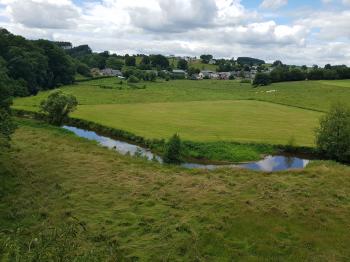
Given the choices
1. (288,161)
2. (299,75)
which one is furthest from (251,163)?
(299,75)

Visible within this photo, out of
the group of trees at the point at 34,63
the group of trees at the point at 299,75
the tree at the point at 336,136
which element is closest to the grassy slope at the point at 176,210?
the tree at the point at 336,136

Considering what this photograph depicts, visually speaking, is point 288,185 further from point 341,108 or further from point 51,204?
point 341,108

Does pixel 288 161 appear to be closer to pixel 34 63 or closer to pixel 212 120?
pixel 212 120

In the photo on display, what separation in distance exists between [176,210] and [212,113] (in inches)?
2073

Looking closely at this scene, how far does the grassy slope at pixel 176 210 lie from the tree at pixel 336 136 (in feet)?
36.6

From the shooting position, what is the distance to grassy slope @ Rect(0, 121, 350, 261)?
2183 cm

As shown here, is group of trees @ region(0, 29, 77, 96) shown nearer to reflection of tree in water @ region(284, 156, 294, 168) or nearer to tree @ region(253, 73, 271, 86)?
reflection of tree in water @ region(284, 156, 294, 168)

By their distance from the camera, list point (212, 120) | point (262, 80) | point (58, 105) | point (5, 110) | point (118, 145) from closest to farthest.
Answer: point (5, 110) < point (118, 145) < point (58, 105) < point (212, 120) < point (262, 80)

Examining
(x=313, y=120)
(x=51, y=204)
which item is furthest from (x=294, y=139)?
(x=51, y=204)

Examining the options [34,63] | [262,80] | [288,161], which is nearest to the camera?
[288,161]

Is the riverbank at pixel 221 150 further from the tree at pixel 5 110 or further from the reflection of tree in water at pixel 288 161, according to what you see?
the tree at pixel 5 110

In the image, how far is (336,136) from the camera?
48.2 m

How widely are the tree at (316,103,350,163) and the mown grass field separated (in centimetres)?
541

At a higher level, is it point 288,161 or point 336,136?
point 336,136
